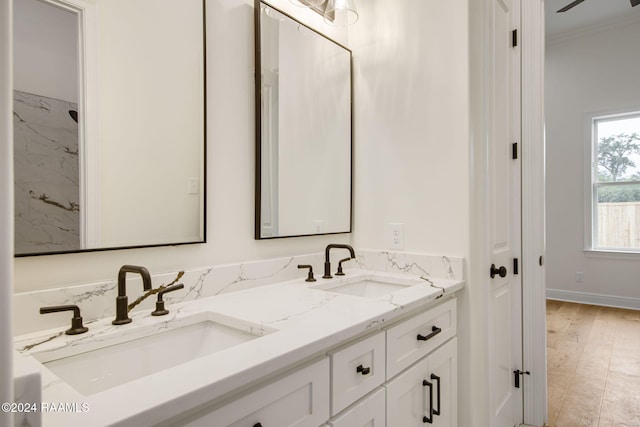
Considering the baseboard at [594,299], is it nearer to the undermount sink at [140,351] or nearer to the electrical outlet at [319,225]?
the electrical outlet at [319,225]

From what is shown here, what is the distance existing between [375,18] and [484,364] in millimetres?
1703

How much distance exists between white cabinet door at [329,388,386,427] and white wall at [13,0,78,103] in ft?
3.57

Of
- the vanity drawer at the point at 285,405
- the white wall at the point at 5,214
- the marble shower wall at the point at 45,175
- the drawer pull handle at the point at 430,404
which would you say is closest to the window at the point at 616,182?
the drawer pull handle at the point at 430,404

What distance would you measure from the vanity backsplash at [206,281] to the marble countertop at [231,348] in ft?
0.10

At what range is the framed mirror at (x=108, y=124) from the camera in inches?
36.1

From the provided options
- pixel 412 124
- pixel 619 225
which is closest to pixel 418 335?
pixel 412 124

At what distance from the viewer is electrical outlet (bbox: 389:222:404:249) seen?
5.72ft

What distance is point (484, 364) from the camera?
1.60 meters

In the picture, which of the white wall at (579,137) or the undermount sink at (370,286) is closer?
the undermount sink at (370,286)

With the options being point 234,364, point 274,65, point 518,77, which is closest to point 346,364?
point 234,364

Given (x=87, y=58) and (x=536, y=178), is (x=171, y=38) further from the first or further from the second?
(x=536, y=178)

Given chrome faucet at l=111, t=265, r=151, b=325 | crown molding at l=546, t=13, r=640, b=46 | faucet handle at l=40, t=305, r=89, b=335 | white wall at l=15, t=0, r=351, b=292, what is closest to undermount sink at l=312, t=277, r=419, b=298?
white wall at l=15, t=0, r=351, b=292

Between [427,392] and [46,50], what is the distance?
1.55 m

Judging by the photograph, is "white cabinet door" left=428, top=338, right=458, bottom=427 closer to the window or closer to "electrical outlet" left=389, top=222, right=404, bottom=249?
"electrical outlet" left=389, top=222, right=404, bottom=249
